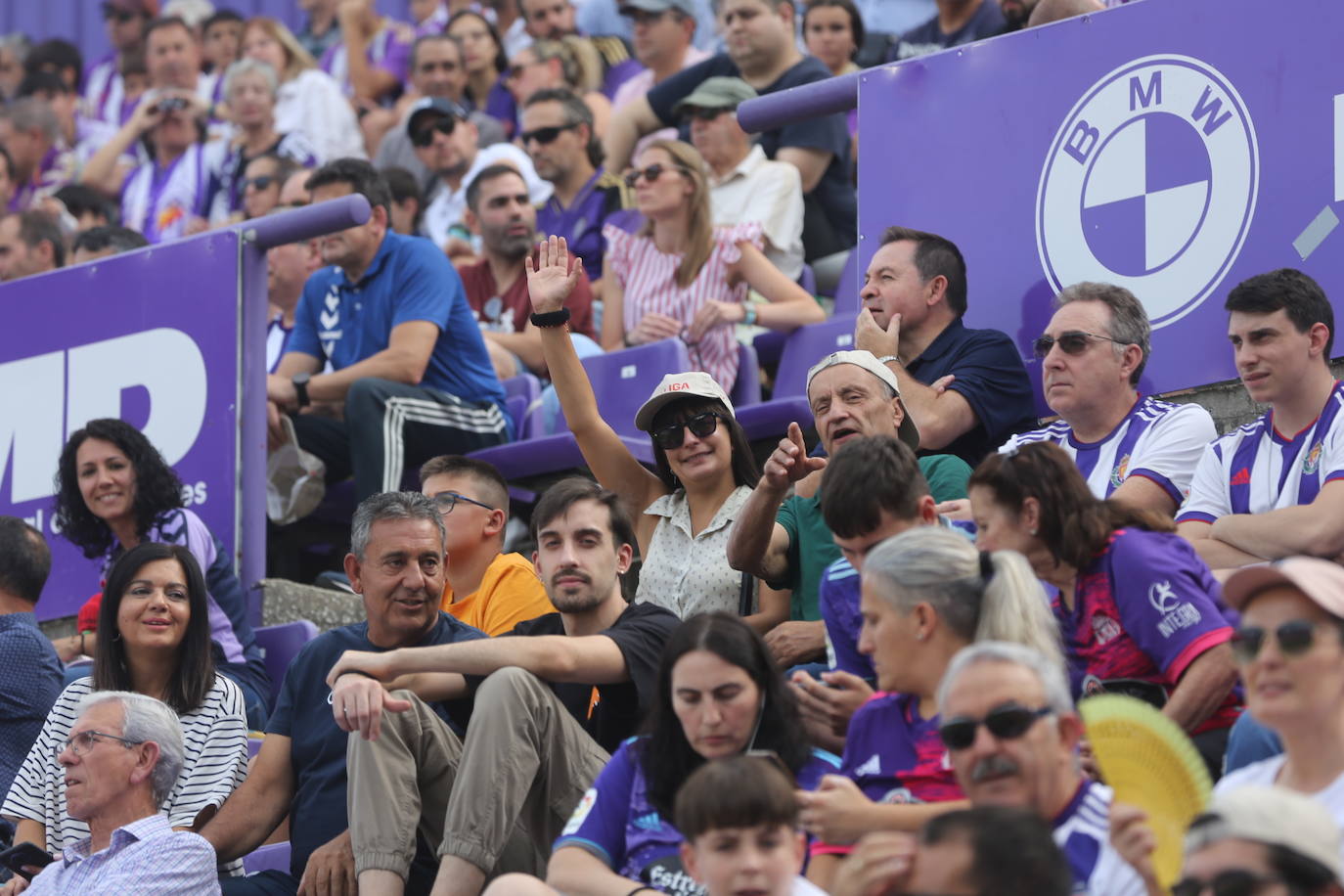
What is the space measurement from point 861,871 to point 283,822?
8.64ft

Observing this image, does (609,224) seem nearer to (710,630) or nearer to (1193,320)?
(1193,320)

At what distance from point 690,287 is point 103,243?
256 cm

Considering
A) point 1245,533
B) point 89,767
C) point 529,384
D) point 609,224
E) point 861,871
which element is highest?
point 609,224

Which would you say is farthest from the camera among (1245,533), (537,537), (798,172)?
(798,172)

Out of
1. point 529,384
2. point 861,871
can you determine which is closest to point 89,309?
point 529,384

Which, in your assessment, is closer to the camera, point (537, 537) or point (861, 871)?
point (861, 871)

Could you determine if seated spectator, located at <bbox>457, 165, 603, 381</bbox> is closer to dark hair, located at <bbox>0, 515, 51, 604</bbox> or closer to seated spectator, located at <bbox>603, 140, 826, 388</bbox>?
seated spectator, located at <bbox>603, 140, 826, 388</bbox>

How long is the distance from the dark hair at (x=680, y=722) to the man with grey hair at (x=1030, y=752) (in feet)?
A: 2.32

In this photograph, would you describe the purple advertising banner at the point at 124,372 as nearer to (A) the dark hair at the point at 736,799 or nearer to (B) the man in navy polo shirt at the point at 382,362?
(B) the man in navy polo shirt at the point at 382,362

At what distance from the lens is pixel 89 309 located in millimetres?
7695

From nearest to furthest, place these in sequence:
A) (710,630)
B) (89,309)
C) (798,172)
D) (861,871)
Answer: (861,871), (710,630), (89,309), (798,172)

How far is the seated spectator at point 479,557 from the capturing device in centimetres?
609

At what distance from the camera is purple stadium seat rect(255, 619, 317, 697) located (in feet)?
22.1

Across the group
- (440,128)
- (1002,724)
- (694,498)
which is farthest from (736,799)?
(440,128)
